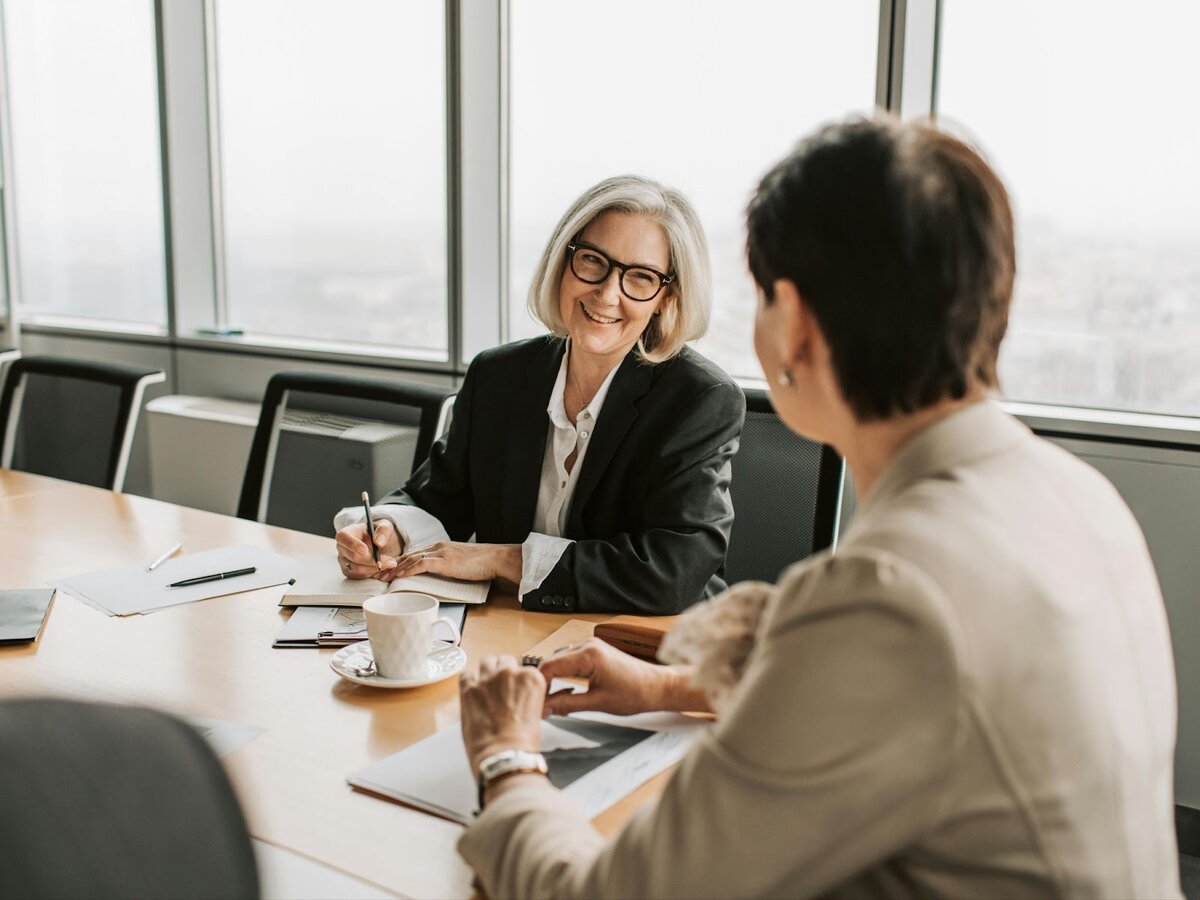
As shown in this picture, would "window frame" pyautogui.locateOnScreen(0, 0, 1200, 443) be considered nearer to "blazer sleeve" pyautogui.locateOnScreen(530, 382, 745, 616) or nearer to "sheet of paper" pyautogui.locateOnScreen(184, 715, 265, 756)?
"blazer sleeve" pyautogui.locateOnScreen(530, 382, 745, 616)

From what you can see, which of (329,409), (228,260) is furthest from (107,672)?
(228,260)

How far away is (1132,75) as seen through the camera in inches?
96.5

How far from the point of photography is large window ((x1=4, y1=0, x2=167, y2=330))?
4273 mm

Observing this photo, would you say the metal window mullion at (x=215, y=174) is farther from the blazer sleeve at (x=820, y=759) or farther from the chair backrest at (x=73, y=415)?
the blazer sleeve at (x=820, y=759)

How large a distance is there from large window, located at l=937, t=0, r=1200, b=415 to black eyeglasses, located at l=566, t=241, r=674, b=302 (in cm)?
106

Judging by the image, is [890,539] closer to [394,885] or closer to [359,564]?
[394,885]

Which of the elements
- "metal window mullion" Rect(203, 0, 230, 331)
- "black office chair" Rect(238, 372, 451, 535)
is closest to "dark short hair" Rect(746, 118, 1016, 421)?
"black office chair" Rect(238, 372, 451, 535)

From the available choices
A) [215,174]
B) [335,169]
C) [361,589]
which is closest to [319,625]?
[361,589]

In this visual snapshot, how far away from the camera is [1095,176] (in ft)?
8.26

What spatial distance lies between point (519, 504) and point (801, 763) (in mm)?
1310

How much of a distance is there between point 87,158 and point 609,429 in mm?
3552

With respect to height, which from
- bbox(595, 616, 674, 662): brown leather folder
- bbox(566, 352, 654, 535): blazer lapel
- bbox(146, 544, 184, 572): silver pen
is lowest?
bbox(146, 544, 184, 572): silver pen

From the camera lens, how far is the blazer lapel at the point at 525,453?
1944 millimetres

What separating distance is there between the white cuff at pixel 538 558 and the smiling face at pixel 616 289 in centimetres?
38
